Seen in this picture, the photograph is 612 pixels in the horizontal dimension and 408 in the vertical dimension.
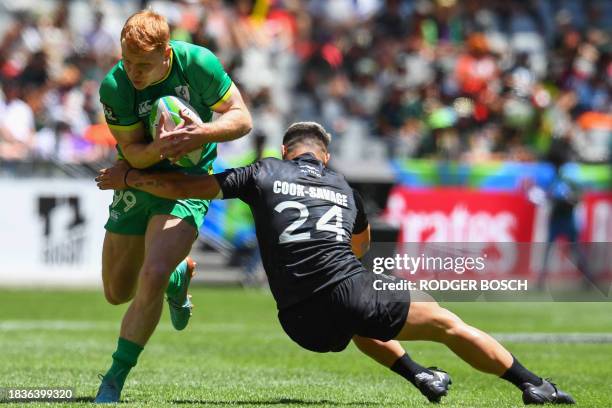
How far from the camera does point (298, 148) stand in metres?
6.54

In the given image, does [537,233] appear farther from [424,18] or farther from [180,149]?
[180,149]

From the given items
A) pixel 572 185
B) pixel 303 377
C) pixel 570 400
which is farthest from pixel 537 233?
pixel 570 400

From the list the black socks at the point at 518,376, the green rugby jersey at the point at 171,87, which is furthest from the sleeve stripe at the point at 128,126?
the black socks at the point at 518,376

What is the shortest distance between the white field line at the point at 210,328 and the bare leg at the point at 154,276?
5.01 meters

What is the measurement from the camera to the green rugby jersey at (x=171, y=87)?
21.4ft

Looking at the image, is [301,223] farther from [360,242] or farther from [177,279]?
[177,279]

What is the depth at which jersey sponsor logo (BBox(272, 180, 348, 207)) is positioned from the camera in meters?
6.28

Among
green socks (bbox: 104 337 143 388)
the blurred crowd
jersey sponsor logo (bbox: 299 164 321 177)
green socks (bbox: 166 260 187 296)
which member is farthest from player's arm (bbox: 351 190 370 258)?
the blurred crowd

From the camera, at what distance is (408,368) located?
266 inches

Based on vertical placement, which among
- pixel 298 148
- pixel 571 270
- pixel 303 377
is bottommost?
pixel 571 270

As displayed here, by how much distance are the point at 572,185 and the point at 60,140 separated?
25.3 feet

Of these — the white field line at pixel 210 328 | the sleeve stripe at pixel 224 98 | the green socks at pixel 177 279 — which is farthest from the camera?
the white field line at pixel 210 328

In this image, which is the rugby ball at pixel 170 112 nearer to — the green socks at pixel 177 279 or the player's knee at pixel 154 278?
the player's knee at pixel 154 278

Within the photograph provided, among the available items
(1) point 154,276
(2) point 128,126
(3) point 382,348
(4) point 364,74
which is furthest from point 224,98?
(4) point 364,74
